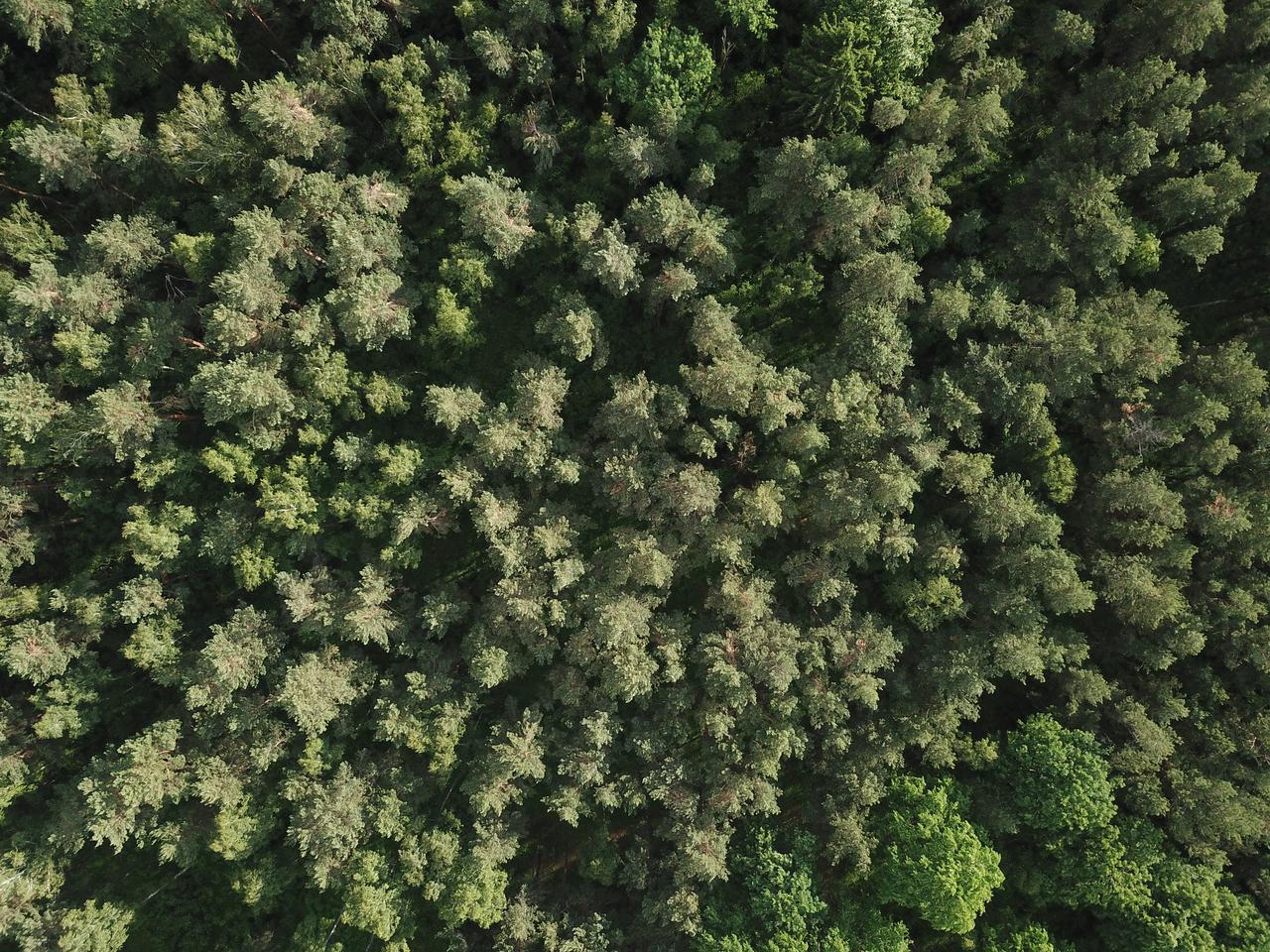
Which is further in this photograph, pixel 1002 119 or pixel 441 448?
pixel 441 448

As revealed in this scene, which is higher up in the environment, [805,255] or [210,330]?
[805,255]

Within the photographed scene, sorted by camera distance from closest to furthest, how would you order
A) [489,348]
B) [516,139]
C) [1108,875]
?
[1108,875], [516,139], [489,348]

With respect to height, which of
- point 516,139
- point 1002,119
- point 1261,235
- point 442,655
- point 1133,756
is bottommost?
point 442,655

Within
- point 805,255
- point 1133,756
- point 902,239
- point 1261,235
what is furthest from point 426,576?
point 1261,235

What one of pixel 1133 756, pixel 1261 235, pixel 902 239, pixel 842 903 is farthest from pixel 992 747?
pixel 1261 235

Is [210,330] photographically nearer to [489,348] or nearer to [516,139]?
[489,348]

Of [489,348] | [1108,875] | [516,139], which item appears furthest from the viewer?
[489,348]
